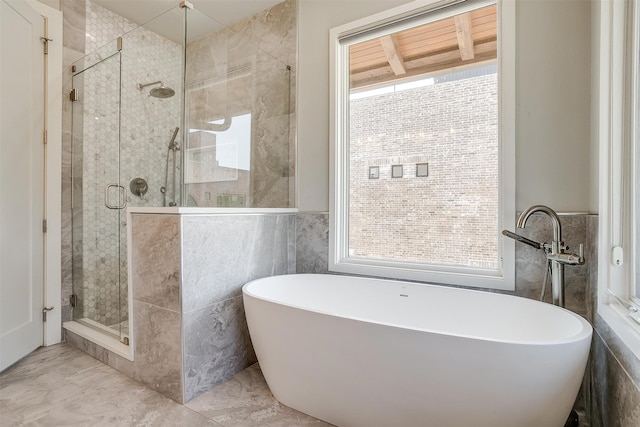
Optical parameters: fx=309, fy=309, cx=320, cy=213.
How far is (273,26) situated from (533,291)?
8.61 feet

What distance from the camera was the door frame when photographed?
2.22 meters

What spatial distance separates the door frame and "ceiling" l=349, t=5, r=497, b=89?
2.15m

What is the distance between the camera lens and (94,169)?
2381 millimetres

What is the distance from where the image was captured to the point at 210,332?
5.56 ft

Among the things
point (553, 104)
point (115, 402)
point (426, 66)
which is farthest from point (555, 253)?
point (115, 402)

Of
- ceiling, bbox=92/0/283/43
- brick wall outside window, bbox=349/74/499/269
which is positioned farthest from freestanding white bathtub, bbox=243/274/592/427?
ceiling, bbox=92/0/283/43

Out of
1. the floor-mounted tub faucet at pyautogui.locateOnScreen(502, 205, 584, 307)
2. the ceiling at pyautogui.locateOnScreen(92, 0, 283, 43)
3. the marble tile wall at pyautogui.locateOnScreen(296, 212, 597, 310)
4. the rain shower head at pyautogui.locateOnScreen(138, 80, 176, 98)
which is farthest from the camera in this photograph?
the ceiling at pyautogui.locateOnScreen(92, 0, 283, 43)

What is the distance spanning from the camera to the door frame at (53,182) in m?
2.22

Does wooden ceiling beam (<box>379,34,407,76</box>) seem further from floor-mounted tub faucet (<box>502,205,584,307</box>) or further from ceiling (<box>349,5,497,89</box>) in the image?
floor-mounted tub faucet (<box>502,205,584,307</box>)

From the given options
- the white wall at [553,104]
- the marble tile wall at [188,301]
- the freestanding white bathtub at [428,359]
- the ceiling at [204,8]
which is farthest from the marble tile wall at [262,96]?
the white wall at [553,104]

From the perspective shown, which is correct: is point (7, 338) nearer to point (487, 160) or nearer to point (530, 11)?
point (487, 160)

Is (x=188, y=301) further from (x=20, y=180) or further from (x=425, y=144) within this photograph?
(x=425, y=144)

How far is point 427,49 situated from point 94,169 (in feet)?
8.50

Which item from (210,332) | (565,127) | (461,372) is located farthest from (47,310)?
(565,127)
